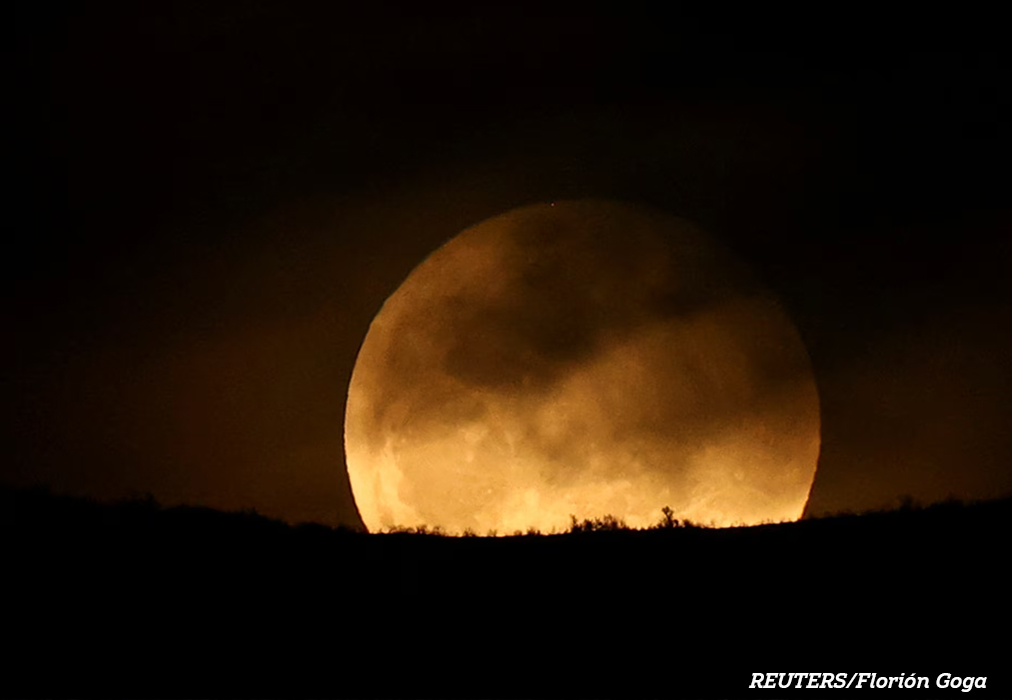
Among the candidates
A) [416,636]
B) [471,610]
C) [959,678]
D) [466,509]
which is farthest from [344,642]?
[466,509]

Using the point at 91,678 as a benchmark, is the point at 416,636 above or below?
above

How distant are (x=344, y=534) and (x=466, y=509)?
10310mm

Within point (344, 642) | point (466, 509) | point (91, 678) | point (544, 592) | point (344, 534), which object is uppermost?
point (466, 509)

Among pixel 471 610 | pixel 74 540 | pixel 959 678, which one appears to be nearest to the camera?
pixel 959 678

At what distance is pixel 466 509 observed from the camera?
19.8 meters

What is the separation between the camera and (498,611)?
754 cm

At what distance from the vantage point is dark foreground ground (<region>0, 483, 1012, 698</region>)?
22.3 feet

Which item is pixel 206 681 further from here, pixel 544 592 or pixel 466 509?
pixel 466 509

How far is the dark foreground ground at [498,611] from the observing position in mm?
6805

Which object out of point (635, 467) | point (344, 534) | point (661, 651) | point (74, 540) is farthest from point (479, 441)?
point (661, 651)

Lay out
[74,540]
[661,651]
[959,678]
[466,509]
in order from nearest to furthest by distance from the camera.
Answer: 1. [959,678]
2. [661,651]
3. [74,540]
4. [466,509]

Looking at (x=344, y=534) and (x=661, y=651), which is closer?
(x=661, y=651)

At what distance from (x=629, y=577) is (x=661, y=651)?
976 millimetres

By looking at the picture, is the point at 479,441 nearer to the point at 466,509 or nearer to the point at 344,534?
the point at 466,509
